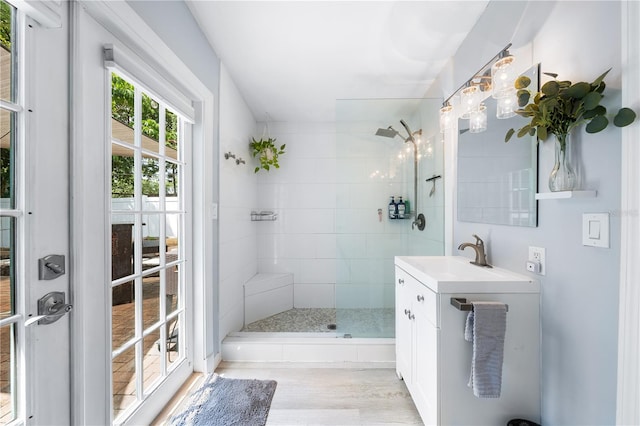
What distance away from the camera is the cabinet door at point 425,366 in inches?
52.8

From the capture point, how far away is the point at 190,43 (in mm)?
1798

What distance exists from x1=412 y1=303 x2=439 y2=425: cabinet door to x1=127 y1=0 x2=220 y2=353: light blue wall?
1467mm

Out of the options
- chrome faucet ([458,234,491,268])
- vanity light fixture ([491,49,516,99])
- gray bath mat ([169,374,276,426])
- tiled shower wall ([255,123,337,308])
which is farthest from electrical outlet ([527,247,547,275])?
tiled shower wall ([255,123,337,308])

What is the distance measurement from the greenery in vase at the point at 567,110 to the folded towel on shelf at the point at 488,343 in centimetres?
73

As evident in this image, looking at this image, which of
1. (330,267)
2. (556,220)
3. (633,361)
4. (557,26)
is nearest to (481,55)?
(557,26)

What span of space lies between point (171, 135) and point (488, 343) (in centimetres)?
210

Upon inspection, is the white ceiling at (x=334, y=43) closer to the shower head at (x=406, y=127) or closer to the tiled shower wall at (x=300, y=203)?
the shower head at (x=406, y=127)

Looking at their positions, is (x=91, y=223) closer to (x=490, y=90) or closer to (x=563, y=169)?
(x=563, y=169)

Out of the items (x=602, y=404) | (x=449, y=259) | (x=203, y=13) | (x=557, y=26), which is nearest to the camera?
(x=602, y=404)

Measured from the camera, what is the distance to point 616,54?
0.95 metres

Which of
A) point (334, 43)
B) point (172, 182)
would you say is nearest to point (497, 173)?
point (334, 43)

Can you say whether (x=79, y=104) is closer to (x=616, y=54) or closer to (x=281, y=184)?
(x=616, y=54)

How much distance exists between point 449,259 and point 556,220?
849mm

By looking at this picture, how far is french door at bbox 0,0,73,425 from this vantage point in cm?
89
